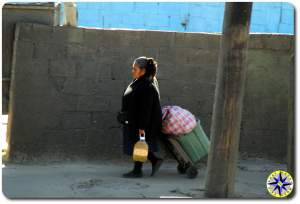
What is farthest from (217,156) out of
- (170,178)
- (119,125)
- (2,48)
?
(2,48)

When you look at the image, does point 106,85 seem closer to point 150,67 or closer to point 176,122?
point 150,67

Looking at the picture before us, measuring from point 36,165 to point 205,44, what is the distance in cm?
240

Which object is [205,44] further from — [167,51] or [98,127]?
[98,127]

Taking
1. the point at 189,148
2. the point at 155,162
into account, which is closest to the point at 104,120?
the point at 155,162

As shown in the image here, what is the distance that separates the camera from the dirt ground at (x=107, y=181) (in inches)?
237

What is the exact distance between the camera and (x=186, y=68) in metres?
7.62

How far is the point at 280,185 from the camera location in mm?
5898

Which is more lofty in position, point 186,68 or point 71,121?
point 186,68

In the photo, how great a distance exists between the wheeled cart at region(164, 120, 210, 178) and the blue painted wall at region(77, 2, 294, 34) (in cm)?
420

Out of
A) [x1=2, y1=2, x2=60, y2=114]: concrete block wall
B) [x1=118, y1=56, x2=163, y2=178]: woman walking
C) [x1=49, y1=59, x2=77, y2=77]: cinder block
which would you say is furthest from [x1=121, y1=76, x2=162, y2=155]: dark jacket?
→ [x1=2, y1=2, x2=60, y2=114]: concrete block wall

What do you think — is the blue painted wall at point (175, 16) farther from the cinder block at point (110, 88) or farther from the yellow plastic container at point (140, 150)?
the yellow plastic container at point (140, 150)

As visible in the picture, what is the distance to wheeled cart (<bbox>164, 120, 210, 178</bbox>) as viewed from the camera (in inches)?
270

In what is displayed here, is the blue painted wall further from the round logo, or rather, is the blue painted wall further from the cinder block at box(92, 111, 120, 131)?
the round logo


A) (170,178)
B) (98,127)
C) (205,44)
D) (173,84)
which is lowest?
(170,178)
